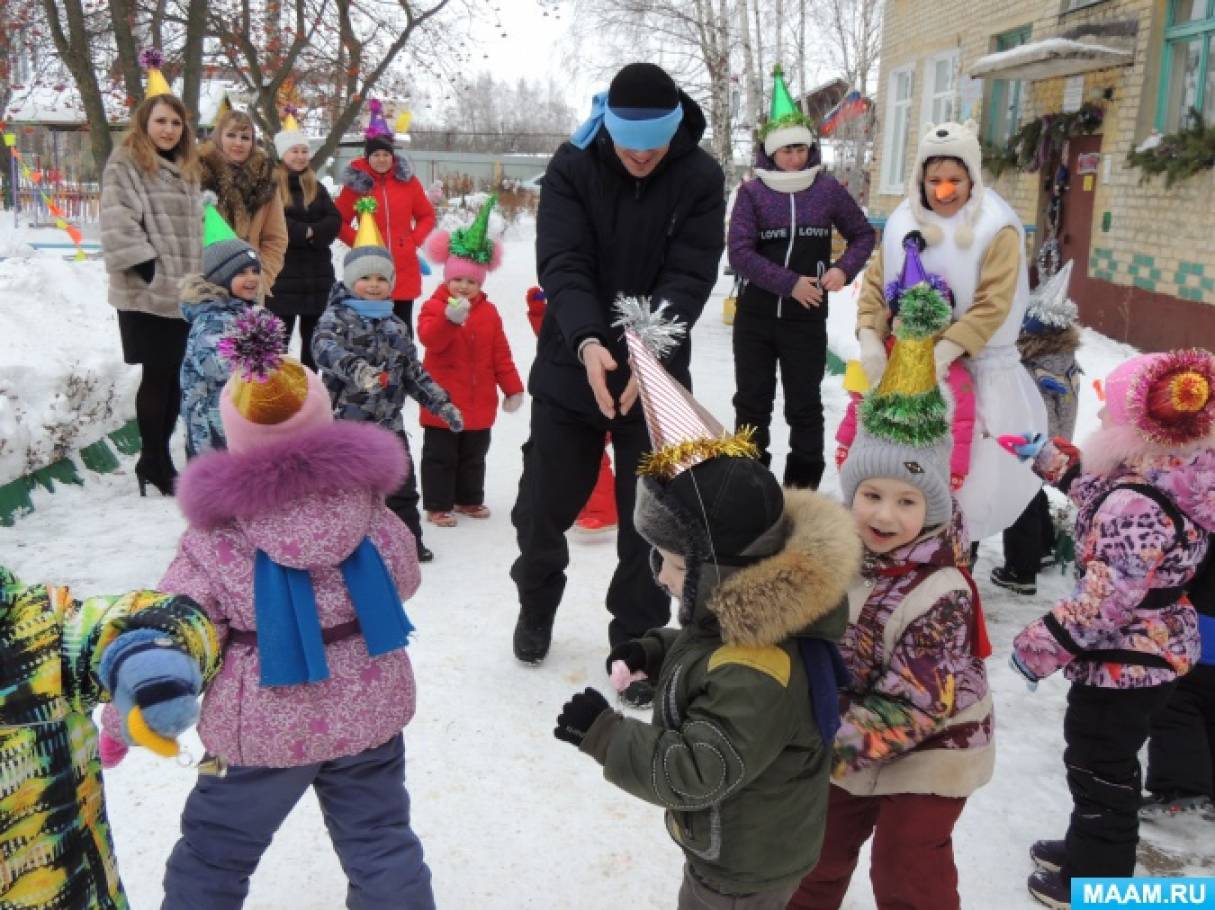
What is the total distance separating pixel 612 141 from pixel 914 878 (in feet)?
7.77

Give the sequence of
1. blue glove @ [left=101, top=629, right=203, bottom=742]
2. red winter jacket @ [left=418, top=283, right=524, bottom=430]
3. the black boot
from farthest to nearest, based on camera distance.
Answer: red winter jacket @ [left=418, top=283, right=524, bottom=430] → the black boot → blue glove @ [left=101, top=629, right=203, bottom=742]

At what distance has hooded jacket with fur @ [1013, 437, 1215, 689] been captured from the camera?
98.1 inches

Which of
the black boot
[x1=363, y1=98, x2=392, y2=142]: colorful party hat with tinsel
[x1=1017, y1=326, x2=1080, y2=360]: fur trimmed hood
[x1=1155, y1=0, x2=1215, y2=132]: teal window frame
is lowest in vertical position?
the black boot

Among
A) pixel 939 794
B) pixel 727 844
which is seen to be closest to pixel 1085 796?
pixel 939 794

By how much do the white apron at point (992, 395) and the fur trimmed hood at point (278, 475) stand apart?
269cm

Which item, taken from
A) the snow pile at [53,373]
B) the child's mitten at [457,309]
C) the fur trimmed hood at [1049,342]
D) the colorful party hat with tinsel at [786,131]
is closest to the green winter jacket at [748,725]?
the fur trimmed hood at [1049,342]

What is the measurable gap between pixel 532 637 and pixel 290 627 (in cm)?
185

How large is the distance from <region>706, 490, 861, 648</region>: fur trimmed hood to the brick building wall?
868 cm

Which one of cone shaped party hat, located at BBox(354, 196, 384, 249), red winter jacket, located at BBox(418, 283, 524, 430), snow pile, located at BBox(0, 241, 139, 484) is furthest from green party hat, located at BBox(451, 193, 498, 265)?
snow pile, located at BBox(0, 241, 139, 484)

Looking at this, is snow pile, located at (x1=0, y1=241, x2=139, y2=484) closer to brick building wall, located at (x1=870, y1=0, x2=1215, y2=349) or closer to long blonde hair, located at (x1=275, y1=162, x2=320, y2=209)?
long blonde hair, located at (x1=275, y1=162, x2=320, y2=209)

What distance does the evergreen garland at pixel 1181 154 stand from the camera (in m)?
9.20

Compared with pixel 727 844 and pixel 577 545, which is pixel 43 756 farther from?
pixel 577 545

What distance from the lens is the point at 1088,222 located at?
1182 cm

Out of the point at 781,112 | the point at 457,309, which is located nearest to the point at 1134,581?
the point at 457,309
